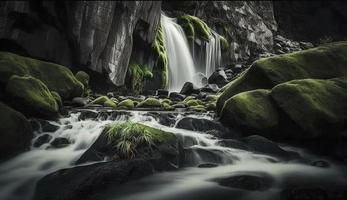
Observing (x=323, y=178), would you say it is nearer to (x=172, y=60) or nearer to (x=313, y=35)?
(x=172, y=60)

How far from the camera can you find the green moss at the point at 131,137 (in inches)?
311

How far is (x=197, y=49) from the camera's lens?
28.9 m

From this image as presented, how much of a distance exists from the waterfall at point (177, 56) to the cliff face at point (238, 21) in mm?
5523

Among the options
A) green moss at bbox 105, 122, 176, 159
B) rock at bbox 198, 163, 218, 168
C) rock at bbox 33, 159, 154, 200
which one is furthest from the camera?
rock at bbox 198, 163, 218, 168

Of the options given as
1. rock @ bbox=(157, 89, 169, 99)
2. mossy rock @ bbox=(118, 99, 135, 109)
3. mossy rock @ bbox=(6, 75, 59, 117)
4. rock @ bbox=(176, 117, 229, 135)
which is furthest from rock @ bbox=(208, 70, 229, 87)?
mossy rock @ bbox=(6, 75, 59, 117)

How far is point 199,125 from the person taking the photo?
10875 millimetres

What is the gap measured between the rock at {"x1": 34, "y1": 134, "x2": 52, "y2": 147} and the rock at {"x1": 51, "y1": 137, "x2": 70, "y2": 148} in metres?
0.22

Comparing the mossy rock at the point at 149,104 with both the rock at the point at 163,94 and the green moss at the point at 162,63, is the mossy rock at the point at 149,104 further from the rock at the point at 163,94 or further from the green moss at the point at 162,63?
the green moss at the point at 162,63

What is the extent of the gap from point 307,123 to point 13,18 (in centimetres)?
1278

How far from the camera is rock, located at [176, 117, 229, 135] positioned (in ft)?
35.0

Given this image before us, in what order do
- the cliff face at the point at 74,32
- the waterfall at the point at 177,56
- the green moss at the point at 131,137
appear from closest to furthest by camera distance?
the green moss at the point at 131,137
the cliff face at the point at 74,32
the waterfall at the point at 177,56

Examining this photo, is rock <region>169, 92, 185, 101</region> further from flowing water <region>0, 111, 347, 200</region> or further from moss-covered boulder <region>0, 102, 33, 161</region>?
moss-covered boulder <region>0, 102, 33, 161</region>

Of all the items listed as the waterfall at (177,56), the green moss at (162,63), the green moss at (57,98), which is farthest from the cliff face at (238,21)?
the green moss at (57,98)

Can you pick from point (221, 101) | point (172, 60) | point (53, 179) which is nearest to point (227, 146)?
point (221, 101)
